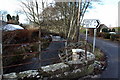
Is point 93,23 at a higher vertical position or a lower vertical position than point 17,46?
higher

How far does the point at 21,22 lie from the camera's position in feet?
41.5

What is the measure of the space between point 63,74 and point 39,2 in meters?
7.03

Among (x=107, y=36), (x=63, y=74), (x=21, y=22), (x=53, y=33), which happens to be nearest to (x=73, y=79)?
(x=63, y=74)

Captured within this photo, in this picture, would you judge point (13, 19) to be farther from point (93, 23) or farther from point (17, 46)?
point (93, 23)

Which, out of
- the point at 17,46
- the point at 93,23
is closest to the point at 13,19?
the point at 17,46

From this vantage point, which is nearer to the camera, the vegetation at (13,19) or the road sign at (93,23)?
the road sign at (93,23)

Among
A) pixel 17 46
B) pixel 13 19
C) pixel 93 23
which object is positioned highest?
pixel 13 19

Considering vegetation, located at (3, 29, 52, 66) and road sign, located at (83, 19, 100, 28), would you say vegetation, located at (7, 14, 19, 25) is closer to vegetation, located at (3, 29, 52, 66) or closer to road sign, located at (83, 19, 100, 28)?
→ vegetation, located at (3, 29, 52, 66)

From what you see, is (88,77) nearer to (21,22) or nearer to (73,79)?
(73,79)

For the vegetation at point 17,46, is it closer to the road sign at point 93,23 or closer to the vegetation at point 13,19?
the road sign at point 93,23

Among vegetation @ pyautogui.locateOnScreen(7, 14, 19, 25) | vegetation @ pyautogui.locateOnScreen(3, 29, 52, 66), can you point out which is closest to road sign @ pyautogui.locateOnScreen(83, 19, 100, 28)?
vegetation @ pyautogui.locateOnScreen(3, 29, 52, 66)

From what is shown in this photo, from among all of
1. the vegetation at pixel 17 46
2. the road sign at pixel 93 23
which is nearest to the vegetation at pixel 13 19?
the vegetation at pixel 17 46

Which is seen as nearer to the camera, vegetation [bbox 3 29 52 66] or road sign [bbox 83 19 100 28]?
vegetation [bbox 3 29 52 66]

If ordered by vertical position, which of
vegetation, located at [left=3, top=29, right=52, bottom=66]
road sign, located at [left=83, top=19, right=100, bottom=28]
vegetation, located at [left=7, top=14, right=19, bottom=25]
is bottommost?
vegetation, located at [left=3, top=29, right=52, bottom=66]
